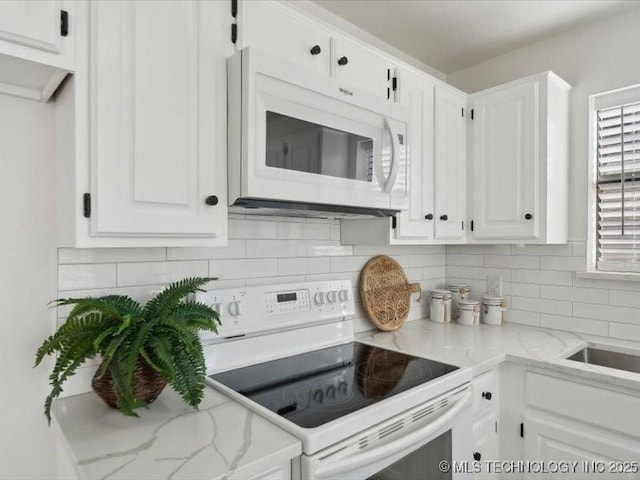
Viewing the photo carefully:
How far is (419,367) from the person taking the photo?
1.60 m

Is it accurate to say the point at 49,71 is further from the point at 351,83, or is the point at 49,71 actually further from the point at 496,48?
the point at 496,48

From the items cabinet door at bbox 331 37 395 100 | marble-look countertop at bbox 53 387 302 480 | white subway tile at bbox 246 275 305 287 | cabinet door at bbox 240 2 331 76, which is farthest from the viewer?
white subway tile at bbox 246 275 305 287

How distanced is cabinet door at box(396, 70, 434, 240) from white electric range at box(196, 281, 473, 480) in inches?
16.5

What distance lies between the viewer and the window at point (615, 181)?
2.05m

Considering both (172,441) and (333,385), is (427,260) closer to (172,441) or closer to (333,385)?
(333,385)

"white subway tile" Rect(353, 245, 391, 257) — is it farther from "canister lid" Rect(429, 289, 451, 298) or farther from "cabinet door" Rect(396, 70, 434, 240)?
"canister lid" Rect(429, 289, 451, 298)

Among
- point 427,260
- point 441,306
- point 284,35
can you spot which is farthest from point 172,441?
point 427,260

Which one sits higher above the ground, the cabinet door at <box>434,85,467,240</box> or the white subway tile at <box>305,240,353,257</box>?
the cabinet door at <box>434,85,467,240</box>

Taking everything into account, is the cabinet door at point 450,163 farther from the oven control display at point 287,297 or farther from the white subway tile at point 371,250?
the oven control display at point 287,297

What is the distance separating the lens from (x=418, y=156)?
1.99 m

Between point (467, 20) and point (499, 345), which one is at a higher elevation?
point (467, 20)

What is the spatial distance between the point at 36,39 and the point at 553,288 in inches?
96.6

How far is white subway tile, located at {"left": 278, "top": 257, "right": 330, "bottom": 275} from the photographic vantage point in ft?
6.00

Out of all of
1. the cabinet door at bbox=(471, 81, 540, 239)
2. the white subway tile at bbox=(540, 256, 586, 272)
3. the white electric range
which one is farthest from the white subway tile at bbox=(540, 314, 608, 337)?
the white electric range
